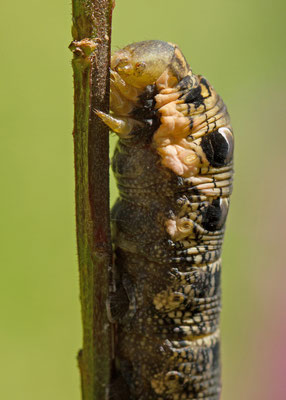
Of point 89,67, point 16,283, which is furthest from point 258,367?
point 89,67

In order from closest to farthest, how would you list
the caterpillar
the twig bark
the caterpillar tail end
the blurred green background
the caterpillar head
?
1. the twig bark
2. the caterpillar tail end
3. the caterpillar head
4. the caterpillar
5. the blurred green background

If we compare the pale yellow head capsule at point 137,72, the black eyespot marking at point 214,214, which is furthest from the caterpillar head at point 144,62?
the black eyespot marking at point 214,214

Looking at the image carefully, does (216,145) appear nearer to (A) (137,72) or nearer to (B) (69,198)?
(A) (137,72)

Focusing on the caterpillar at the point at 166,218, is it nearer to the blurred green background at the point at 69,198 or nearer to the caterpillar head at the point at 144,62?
the caterpillar head at the point at 144,62

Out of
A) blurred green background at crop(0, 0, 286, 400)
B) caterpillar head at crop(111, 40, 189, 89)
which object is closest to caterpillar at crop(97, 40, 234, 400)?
caterpillar head at crop(111, 40, 189, 89)

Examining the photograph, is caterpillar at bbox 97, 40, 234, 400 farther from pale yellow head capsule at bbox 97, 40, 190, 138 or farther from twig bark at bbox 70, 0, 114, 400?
twig bark at bbox 70, 0, 114, 400
